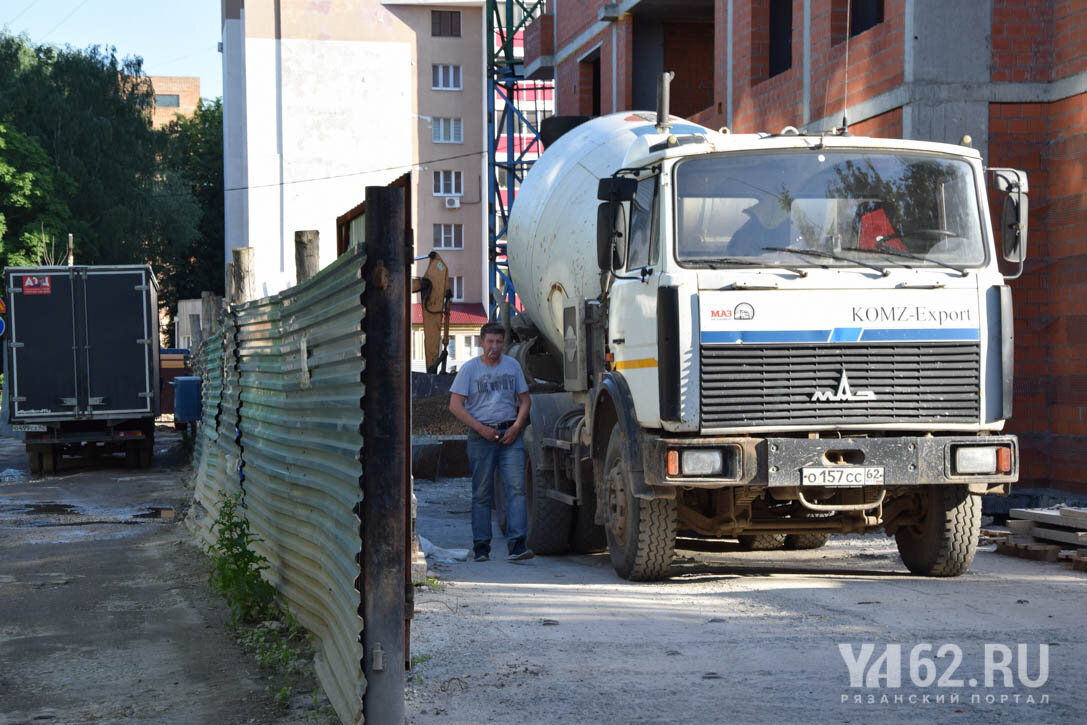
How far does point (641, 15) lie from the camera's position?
24.4 metres

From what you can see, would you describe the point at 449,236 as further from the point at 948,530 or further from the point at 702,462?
the point at 702,462

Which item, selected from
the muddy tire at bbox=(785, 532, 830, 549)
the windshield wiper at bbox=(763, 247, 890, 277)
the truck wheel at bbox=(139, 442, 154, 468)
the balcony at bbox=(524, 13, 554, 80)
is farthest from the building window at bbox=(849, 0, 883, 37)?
the truck wheel at bbox=(139, 442, 154, 468)

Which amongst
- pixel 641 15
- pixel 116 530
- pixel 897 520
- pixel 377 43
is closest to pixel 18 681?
pixel 897 520

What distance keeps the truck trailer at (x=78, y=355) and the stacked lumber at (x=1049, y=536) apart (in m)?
15.6

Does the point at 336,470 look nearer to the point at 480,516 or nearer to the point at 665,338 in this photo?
the point at 665,338

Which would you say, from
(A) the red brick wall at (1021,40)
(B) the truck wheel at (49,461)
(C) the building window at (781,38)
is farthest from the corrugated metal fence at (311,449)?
(B) the truck wheel at (49,461)

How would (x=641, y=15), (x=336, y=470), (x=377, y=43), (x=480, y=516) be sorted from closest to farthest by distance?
1. (x=336, y=470)
2. (x=480, y=516)
3. (x=641, y=15)
4. (x=377, y=43)

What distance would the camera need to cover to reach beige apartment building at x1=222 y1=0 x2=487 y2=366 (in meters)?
53.4

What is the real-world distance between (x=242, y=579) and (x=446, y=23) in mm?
52792

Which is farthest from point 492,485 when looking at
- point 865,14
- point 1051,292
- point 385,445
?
point 865,14

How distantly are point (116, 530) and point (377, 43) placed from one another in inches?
1739

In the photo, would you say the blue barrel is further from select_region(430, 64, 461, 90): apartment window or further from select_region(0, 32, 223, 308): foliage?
select_region(430, 64, 461, 90): apartment window

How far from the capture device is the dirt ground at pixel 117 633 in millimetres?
6129

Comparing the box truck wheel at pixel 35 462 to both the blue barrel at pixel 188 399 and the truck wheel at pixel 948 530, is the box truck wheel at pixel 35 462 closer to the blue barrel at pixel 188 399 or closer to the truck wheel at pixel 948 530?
the blue barrel at pixel 188 399
